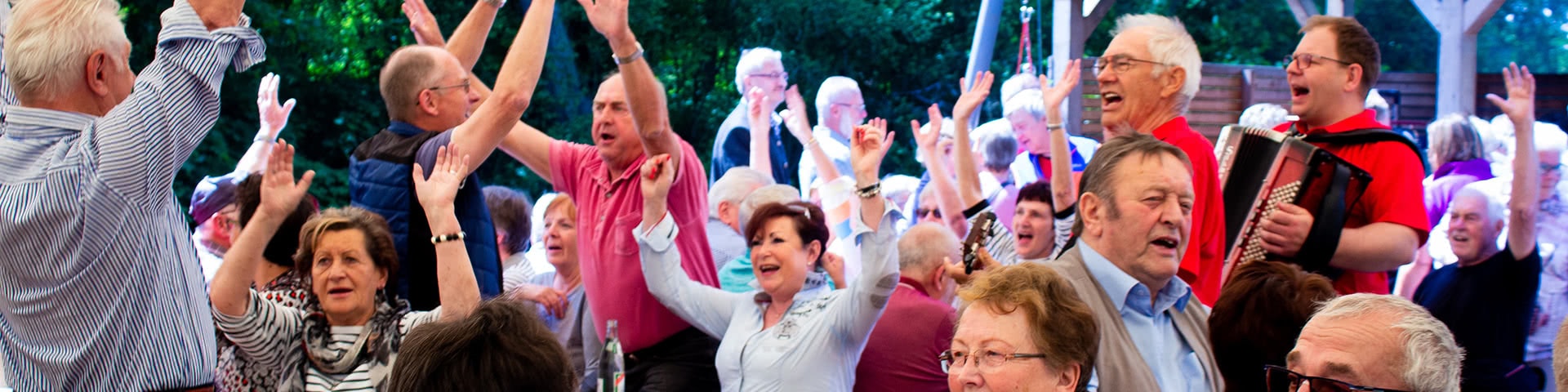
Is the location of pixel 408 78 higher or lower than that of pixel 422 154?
higher

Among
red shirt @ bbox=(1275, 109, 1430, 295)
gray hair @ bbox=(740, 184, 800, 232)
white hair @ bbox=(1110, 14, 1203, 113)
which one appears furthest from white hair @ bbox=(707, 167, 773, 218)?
red shirt @ bbox=(1275, 109, 1430, 295)

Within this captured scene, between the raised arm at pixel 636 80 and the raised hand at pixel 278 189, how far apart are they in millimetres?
986

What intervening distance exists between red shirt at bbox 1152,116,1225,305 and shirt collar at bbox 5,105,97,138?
2.31 metres

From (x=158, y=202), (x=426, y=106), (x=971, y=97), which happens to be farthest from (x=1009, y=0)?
(x=158, y=202)

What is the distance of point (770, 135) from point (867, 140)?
9.49 feet

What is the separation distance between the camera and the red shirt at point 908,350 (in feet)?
12.7

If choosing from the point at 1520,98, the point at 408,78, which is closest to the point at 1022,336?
the point at 408,78

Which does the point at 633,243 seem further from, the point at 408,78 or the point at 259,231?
the point at 259,231

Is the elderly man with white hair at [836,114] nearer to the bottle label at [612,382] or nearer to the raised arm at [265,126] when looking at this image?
the raised arm at [265,126]

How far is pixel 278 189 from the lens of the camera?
2.99m

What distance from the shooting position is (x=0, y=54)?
300 cm

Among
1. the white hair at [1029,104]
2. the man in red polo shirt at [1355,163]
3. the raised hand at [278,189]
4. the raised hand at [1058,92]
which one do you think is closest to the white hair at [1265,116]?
the white hair at [1029,104]

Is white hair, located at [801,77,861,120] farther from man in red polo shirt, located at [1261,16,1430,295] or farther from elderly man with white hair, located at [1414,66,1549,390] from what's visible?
man in red polo shirt, located at [1261,16,1430,295]

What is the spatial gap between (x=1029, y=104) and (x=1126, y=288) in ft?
10.3
